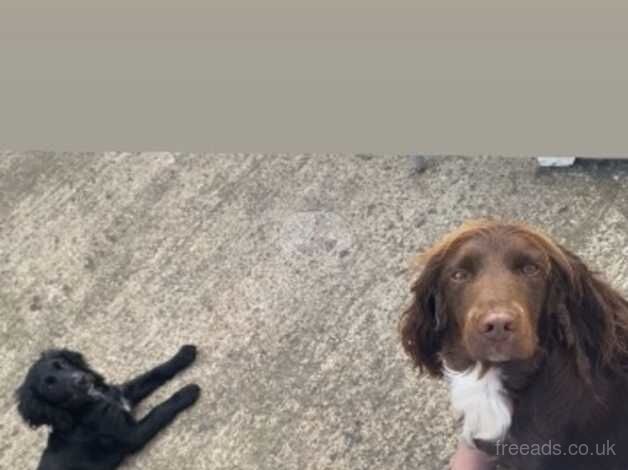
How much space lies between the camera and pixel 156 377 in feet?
12.1

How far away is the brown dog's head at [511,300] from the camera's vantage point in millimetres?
2043

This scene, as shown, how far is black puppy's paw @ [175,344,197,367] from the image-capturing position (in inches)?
146

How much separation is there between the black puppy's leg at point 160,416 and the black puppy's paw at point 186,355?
12 cm

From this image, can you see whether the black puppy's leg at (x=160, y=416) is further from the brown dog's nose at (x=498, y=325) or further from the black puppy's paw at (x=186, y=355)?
the brown dog's nose at (x=498, y=325)

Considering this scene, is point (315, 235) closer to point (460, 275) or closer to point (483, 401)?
point (483, 401)

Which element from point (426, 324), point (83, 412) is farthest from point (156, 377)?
point (426, 324)

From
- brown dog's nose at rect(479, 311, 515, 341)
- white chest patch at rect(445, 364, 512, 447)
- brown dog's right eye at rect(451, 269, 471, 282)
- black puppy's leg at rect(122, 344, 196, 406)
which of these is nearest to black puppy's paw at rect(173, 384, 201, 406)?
black puppy's leg at rect(122, 344, 196, 406)

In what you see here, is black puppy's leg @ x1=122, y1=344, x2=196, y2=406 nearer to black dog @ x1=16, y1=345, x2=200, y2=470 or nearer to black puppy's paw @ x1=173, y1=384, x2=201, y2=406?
black dog @ x1=16, y1=345, x2=200, y2=470

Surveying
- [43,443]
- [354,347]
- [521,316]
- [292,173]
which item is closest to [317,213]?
[292,173]

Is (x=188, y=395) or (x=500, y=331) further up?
(x=500, y=331)

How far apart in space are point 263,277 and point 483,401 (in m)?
1.64

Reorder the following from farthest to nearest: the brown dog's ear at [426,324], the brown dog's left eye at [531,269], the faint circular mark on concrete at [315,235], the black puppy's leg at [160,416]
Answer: the faint circular mark on concrete at [315,235] → the black puppy's leg at [160,416] → the brown dog's ear at [426,324] → the brown dog's left eye at [531,269]

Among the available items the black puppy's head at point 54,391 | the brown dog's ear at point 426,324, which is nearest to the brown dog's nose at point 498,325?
the brown dog's ear at point 426,324

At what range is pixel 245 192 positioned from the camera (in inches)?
163
